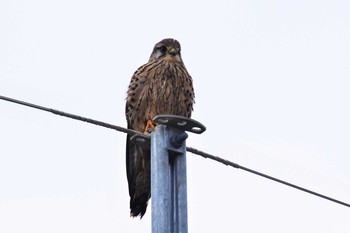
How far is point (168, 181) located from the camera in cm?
441

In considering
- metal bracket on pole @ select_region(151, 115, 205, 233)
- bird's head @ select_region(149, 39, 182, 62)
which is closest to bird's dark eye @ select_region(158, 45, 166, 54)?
bird's head @ select_region(149, 39, 182, 62)

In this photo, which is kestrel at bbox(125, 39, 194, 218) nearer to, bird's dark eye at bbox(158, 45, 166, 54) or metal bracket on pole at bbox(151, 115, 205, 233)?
bird's dark eye at bbox(158, 45, 166, 54)

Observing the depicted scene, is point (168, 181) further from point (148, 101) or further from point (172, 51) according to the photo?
point (172, 51)

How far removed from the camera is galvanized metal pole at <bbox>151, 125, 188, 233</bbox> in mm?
4227

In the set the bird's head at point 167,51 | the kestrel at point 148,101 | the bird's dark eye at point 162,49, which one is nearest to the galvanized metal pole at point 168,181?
the kestrel at point 148,101

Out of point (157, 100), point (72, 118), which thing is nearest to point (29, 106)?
point (72, 118)

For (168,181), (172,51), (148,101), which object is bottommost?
(168,181)

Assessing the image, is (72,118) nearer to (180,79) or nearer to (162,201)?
(162,201)

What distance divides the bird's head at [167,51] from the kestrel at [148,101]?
0.03ft

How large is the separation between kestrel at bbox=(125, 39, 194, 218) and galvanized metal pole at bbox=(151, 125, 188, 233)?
3774mm

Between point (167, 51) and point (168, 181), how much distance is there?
4747mm

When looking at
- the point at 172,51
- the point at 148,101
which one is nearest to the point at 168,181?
the point at 148,101

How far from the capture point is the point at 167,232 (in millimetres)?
4168

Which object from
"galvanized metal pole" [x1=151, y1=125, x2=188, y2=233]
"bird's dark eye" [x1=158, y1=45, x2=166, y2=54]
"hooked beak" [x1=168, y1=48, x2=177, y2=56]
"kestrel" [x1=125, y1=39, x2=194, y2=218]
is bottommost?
"galvanized metal pole" [x1=151, y1=125, x2=188, y2=233]
